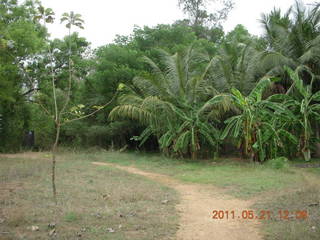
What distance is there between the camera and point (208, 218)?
5.44 metres

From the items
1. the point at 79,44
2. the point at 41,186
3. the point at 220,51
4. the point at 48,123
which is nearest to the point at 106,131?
the point at 48,123

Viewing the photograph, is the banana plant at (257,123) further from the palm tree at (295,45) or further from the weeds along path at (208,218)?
the weeds along path at (208,218)

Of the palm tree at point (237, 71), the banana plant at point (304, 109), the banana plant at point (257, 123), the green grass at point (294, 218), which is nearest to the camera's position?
the green grass at point (294, 218)

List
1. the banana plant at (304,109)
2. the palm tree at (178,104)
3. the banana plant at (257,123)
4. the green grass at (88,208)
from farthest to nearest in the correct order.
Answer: the palm tree at (178,104) < the banana plant at (304,109) < the banana plant at (257,123) < the green grass at (88,208)

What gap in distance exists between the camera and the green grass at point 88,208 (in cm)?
454

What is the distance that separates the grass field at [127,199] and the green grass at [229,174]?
0.02 meters

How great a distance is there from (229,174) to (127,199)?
167 inches

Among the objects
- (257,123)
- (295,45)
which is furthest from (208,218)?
(295,45)

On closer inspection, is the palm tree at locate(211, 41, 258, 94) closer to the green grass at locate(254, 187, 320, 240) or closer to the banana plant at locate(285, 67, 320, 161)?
the banana plant at locate(285, 67, 320, 161)

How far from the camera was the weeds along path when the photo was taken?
4.62 m

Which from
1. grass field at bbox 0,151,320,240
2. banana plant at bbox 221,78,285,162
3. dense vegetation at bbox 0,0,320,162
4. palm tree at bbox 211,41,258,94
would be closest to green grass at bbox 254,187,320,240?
grass field at bbox 0,151,320,240

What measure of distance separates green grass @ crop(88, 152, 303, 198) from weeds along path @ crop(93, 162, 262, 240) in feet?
1.89
